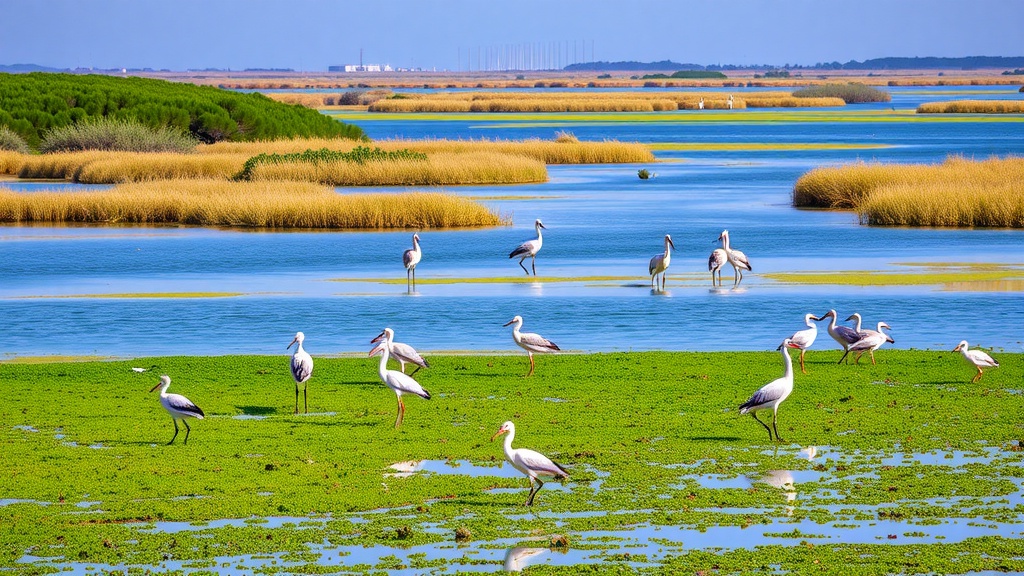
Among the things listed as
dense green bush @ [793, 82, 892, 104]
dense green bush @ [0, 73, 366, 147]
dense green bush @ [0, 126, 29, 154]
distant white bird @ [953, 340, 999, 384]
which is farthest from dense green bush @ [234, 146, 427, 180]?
dense green bush @ [793, 82, 892, 104]

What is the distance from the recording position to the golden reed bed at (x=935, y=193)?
39812 mm

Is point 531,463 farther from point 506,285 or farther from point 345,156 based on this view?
point 345,156

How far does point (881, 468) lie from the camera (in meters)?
12.1

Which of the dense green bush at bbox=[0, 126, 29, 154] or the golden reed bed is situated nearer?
the golden reed bed

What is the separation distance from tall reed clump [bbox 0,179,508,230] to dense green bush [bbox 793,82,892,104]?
14512cm

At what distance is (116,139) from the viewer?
65.9 m

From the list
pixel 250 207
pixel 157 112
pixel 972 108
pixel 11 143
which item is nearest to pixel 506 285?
pixel 250 207

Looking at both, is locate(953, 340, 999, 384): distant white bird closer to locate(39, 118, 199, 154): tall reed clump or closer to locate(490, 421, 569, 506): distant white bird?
locate(490, 421, 569, 506): distant white bird

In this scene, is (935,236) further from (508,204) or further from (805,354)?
(805,354)

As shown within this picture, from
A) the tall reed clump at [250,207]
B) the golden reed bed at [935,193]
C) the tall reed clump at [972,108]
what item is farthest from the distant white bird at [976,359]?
the tall reed clump at [972,108]

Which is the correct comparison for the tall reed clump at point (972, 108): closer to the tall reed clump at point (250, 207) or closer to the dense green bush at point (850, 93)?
the dense green bush at point (850, 93)

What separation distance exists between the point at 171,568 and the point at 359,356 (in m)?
10.6

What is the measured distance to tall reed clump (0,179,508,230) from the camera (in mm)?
41562

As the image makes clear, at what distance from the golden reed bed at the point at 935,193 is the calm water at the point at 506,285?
1.03m
